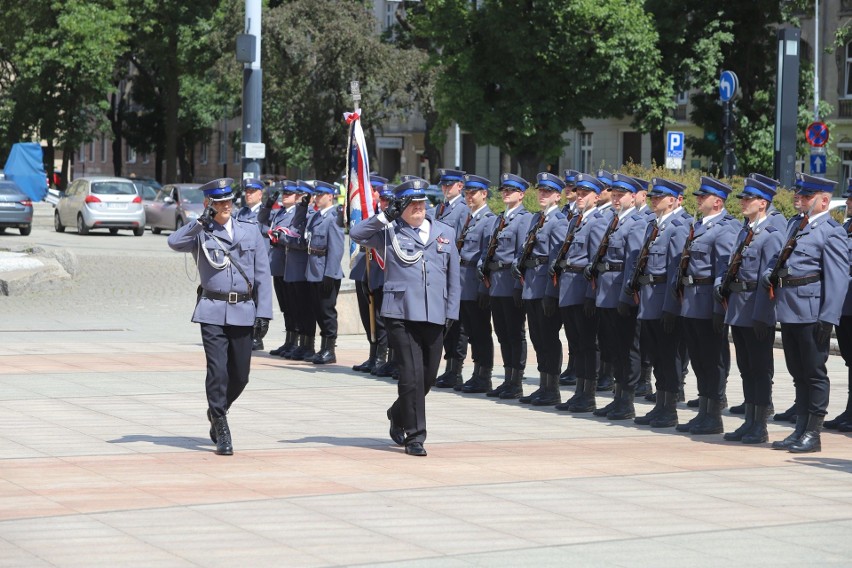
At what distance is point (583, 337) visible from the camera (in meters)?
12.8

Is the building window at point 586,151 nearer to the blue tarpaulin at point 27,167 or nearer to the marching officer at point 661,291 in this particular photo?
the blue tarpaulin at point 27,167

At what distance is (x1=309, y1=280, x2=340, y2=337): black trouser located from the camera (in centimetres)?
1614

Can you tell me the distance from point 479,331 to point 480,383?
→ 1.60ft

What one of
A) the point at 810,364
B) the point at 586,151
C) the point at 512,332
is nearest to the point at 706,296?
the point at 810,364

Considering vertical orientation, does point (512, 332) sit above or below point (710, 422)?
above

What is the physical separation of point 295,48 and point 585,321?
36650 mm

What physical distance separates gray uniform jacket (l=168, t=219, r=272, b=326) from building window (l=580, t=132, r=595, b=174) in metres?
48.5

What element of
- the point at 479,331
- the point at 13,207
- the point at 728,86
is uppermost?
the point at 728,86

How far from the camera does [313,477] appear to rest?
916 cm

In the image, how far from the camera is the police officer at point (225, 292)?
10102 millimetres

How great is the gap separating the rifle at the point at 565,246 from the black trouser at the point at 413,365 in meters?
2.57

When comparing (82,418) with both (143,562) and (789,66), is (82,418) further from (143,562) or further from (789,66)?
(789,66)

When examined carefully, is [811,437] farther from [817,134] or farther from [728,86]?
[817,134]

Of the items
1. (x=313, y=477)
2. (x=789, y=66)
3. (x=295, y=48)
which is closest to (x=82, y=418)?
(x=313, y=477)
